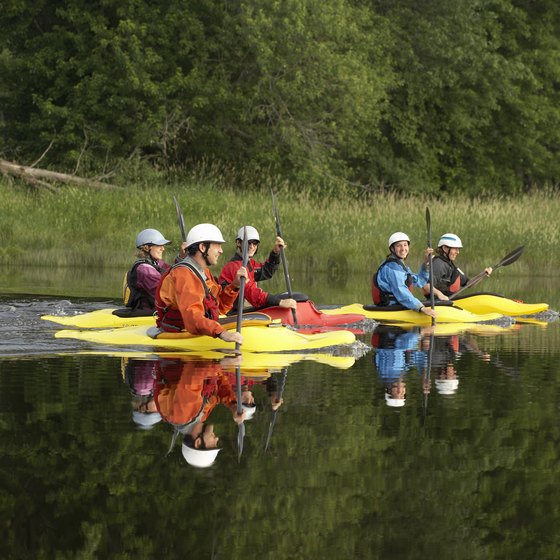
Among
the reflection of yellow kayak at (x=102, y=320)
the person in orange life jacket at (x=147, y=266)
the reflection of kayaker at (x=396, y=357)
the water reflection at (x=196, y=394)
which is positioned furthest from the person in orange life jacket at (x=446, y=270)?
the water reflection at (x=196, y=394)

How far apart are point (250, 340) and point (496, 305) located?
23.9 ft

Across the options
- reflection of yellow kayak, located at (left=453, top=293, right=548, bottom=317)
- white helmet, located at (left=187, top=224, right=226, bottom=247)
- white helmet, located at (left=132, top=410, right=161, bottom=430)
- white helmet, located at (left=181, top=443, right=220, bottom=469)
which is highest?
white helmet, located at (left=187, top=224, right=226, bottom=247)

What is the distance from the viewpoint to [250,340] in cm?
1321

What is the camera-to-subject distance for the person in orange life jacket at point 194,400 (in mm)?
7959

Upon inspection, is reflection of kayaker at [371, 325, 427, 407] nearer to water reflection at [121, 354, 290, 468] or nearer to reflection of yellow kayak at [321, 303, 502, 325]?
reflection of yellow kayak at [321, 303, 502, 325]

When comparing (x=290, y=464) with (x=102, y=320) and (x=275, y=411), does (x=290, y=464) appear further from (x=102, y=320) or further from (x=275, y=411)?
(x=102, y=320)

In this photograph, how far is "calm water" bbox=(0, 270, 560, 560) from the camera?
609 cm

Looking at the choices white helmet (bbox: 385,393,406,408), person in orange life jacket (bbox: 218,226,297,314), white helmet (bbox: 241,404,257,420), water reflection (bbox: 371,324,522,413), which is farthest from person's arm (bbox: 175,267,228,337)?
person in orange life jacket (bbox: 218,226,297,314)

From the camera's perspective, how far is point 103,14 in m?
39.0

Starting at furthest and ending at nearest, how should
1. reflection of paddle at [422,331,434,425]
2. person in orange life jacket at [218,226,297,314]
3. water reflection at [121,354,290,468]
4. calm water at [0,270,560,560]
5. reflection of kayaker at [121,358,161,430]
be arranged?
person in orange life jacket at [218,226,297,314]
reflection of paddle at [422,331,434,425]
reflection of kayaker at [121,358,161,430]
water reflection at [121,354,290,468]
calm water at [0,270,560,560]

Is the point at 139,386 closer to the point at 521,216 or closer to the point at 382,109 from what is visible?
the point at 521,216

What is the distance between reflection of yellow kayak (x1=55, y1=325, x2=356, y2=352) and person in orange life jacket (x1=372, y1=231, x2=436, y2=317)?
381 centimetres

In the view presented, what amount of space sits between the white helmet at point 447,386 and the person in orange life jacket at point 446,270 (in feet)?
26.3

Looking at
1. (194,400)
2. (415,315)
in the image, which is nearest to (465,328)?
(415,315)
